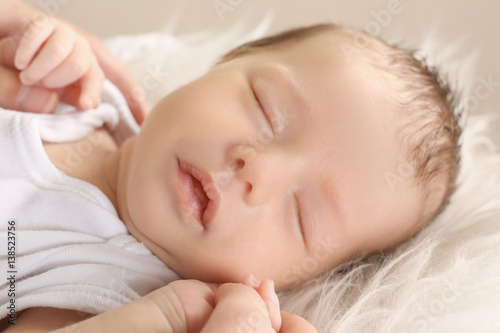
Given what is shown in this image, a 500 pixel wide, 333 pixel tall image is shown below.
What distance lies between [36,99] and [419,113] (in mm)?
761

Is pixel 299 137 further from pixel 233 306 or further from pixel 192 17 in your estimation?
pixel 192 17

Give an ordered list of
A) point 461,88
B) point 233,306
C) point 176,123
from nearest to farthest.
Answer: point 233,306, point 176,123, point 461,88

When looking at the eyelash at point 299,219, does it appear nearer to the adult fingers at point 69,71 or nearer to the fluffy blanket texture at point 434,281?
the fluffy blanket texture at point 434,281

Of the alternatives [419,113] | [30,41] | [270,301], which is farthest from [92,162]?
[419,113]

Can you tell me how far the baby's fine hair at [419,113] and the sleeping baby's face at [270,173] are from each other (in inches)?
1.1

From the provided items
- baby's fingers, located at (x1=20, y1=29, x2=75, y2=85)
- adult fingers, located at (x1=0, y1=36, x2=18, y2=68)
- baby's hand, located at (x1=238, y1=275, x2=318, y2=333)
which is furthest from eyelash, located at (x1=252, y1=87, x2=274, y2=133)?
adult fingers, located at (x1=0, y1=36, x2=18, y2=68)

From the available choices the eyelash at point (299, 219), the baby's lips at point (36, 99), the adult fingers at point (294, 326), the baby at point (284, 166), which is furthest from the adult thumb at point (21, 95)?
the adult fingers at point (294, 326)

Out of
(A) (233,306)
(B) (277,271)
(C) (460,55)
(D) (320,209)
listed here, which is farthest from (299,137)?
(C) (460,55)

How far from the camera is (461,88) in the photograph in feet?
5.02

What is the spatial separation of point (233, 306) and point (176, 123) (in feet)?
1.19

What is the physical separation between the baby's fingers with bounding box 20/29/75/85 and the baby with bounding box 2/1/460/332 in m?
0.14

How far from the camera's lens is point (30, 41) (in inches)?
40.9

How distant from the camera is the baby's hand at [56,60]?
1.05 m

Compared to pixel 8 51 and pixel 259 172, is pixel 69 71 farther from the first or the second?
pixel 259 172
